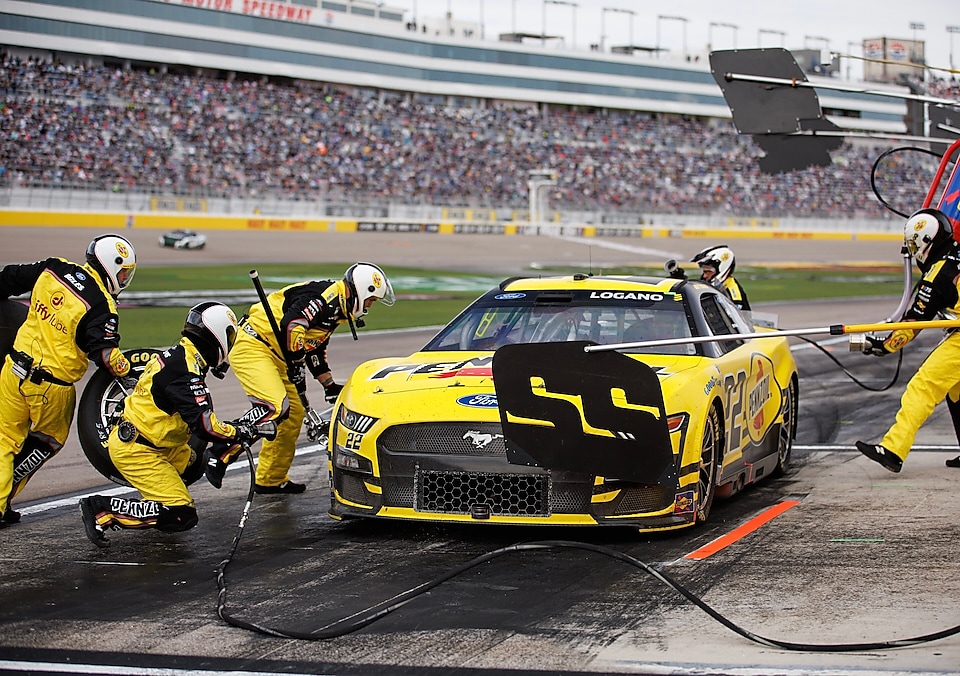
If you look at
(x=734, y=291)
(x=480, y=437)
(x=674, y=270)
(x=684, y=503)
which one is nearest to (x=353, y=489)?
(x=480, y=437)

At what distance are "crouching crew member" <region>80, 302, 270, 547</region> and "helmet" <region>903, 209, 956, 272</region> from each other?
4.65 meters

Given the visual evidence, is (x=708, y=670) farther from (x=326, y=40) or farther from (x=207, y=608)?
(x=326, y=40)

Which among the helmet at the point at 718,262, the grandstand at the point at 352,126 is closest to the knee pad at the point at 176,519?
the helmet at the point at 718,262

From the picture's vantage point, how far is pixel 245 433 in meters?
6.71

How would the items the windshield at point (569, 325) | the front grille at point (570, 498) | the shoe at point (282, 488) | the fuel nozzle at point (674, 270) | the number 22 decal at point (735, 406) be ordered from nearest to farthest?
the front grille at point (570, 498) < the number 22 decal at point (735, 406) < the windshield at point (569, 325) < the shoe at point (282, 488) < the fuel nozzle at point (674, 270)

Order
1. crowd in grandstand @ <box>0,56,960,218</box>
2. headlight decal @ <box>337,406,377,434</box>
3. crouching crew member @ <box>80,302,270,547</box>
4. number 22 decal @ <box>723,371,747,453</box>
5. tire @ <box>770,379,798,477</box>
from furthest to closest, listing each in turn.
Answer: crowd in grandstand @ <box>0,56,960,218</box> → tire @ <box>770,379,798,477</box> → number 22 decal @ <box>723,371,747,453</box> → headlight decal @ <box>337,406,377,434</box> → crouching crew member @ <box>80,302,270,547</box>

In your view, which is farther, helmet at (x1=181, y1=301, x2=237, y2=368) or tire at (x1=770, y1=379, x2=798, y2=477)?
tire at (x1=770, y1=379, x2=798, y2=477)

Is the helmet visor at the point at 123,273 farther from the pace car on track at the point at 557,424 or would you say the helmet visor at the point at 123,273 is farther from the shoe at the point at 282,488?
the shoe at the point at 282,488

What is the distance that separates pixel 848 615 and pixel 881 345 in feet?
13.1

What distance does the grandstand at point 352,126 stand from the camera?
42656mm

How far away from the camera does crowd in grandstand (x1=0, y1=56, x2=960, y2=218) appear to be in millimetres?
42312

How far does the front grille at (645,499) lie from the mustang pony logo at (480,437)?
697 millimetres

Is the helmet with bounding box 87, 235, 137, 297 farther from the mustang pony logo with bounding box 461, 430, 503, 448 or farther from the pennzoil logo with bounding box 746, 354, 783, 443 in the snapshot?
the pennzoil logo with bounding box 746, 354, 783, 443

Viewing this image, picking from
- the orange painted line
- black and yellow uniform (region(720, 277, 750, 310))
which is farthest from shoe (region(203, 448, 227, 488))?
black and yellow uniform (region(720, 277, 750, 310))
